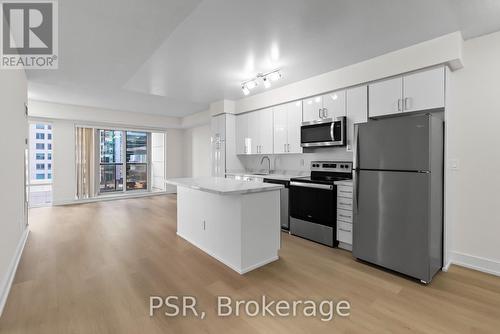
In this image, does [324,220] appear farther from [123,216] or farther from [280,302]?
[123,216]

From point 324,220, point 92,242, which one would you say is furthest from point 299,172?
point 92,242

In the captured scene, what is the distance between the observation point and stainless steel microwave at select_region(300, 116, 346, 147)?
3521mm

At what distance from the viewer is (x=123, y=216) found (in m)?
5.14

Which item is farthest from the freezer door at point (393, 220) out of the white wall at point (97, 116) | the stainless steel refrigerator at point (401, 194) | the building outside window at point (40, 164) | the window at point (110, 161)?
the building outside window at point (40, 164)

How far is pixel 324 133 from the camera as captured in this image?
374 centimetres

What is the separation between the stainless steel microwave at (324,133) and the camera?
3521 mm

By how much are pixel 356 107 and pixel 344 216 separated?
5.10ft

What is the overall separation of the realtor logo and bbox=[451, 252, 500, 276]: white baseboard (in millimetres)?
4997

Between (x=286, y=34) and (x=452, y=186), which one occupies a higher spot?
(x=286, y=34)

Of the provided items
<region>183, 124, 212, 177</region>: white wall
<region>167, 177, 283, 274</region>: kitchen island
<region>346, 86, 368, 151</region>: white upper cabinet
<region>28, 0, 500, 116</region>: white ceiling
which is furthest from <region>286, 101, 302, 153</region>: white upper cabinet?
<region>183, 124, 212, 177</region>: white wall

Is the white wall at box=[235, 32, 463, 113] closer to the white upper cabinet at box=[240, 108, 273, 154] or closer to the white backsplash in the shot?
the white upper cabinet at box=[240, 108, 273, 154]

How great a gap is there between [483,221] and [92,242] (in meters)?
5.06

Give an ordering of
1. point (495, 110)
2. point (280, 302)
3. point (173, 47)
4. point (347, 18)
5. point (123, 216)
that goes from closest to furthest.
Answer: point (280, 302), point (347, 18), point (495, 110), point (173, 47), point (123, 216)

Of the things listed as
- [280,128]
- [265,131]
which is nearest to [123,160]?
[265,131]
